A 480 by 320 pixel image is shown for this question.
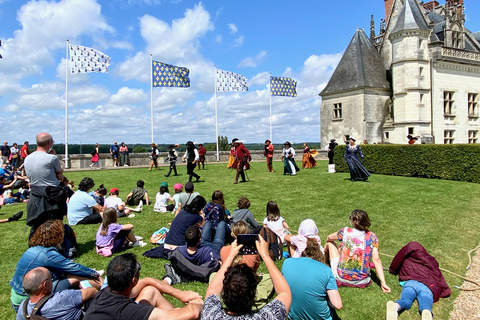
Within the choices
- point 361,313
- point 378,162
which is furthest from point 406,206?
point 378,162

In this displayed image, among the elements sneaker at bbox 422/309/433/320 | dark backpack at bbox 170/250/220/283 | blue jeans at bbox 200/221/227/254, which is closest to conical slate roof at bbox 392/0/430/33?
blue jeans at bbox 200/221/227/254

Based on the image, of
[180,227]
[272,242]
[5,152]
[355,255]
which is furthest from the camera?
[5,152]

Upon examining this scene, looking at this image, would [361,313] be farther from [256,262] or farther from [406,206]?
[406,206]

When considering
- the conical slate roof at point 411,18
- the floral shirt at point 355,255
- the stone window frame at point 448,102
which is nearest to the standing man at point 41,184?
the floral shirt at point 355,255

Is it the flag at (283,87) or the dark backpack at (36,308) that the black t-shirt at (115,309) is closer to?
the dark backpack at (36,308)

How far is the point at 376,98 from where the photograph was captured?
30.9 meters

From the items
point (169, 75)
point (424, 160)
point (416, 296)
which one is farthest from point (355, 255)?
point (169, 75)

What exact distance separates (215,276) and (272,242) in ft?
8.53

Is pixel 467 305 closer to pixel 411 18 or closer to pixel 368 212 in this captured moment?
pixel 368 212

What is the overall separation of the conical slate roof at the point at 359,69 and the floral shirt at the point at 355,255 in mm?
28238

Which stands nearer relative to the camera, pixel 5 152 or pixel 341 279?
pixel 341 279

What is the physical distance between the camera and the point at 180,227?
5.90 metres

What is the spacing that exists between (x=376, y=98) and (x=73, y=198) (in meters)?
29.2

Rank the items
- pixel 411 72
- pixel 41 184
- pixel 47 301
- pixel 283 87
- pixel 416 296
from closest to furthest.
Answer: pixel 47 301
pixel 416 296
pixel 41 184
pixel 411 72
pixel 283 87
